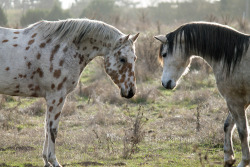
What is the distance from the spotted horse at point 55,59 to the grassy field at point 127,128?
41.3 inches

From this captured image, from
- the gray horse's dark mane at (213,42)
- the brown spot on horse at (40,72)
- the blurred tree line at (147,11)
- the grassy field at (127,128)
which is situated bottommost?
the blurred tree line at (147,11)

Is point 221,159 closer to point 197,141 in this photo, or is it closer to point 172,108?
point 197,141

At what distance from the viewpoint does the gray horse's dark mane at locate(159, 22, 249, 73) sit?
17.1 ft

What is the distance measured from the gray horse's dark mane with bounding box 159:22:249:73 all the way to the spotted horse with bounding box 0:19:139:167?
83cm

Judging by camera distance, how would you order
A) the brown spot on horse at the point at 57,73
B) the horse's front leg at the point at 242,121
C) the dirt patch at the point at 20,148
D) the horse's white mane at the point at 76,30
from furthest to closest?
the dirt patch at the point at 20,148 < the horse's white mane at the point at 76,30 < the brown spot on horse at the point at 57,73 < the horse's front leg at the point at 242,121

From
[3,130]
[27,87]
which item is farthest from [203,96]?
[27,87]

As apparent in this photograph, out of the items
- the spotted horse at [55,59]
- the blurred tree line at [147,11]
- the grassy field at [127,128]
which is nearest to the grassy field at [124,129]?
the grassy field at [127,128]

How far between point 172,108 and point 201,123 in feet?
5.02

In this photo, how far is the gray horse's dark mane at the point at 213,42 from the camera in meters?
5.21

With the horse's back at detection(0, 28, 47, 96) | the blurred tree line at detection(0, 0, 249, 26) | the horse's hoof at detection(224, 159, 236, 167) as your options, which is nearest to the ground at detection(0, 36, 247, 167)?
the horse's hoof at detection(224, 159, 236, 167)

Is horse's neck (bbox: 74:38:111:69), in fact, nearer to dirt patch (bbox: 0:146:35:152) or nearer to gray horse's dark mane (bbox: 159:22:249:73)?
gray horse's dark mane (bbox: 159:22:249:73)

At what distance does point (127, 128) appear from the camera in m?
8.31

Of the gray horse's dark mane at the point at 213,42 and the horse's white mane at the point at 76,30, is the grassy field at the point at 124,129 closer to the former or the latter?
the gray horse's dark mane at the point at 213,42

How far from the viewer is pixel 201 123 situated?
8.31 meters
